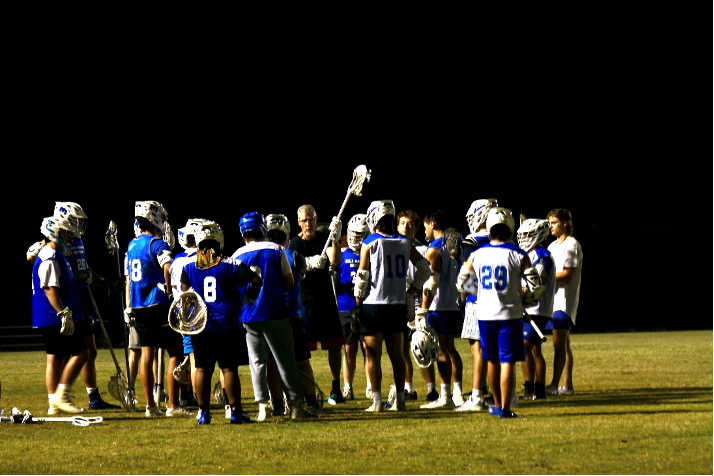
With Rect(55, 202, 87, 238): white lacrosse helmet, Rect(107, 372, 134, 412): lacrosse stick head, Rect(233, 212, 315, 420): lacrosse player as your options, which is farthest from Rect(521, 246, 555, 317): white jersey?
Rect(55, 202, 87, 238): white lacrosse helmet

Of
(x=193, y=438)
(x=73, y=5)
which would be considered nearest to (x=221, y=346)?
(x=193, y=438)

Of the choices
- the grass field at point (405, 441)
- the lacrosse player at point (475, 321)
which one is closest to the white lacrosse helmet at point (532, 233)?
the lacrosse player at point (475, 321)

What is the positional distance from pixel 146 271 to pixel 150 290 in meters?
0.16

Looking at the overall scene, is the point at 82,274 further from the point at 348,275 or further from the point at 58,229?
→ the point at 348,275

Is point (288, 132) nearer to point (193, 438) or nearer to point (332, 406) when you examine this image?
point (332, 406)

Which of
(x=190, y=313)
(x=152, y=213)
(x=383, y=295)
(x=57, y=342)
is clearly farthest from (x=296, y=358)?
(x=57, y=342)

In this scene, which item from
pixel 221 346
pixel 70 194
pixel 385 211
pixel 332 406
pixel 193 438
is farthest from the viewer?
pixel 70 194

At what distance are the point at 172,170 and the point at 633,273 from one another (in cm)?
914

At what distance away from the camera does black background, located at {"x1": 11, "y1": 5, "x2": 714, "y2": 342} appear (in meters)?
21.0

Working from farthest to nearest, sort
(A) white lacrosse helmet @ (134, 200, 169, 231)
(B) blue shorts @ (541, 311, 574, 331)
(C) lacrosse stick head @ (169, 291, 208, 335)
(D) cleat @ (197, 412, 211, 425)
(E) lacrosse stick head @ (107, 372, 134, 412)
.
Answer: (B) blue shorts @ (541, 311, 574, 331) < (E) lacrosse stick head @ (107, 372, 134, 412) < (A) white lacrosse helmet @ (134, 200, 169, 231) < (D) cleat @ (197, 412, 211, 425) < (C) lacrosse stick head @ (169, 291, 208, 335)

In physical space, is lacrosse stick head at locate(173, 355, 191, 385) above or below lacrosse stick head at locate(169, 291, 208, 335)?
below

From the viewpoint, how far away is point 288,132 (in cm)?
2208

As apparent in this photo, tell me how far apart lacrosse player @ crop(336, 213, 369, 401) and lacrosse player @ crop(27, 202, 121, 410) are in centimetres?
210

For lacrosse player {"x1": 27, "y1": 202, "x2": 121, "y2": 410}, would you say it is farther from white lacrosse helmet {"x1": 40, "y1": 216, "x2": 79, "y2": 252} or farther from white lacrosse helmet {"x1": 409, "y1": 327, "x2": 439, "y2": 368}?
white lacrosse helmet {"x1": 409, "y1": 327, "x2": 439, "y2": 368}
